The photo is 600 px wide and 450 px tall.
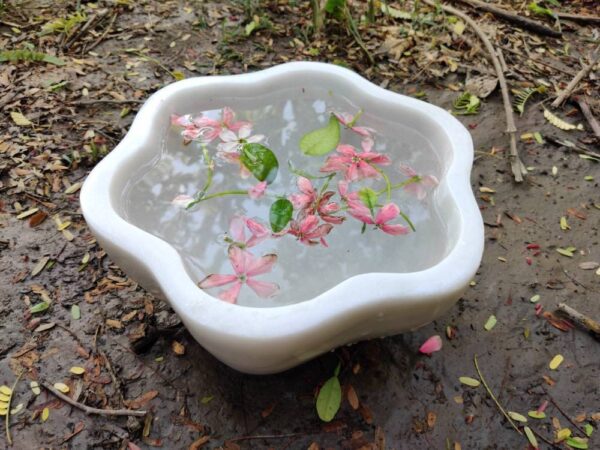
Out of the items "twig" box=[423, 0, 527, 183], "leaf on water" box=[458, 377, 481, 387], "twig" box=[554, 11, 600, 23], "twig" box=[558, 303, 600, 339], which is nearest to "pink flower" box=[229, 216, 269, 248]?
"leaf on water" box=[458, 377, 481, 387]

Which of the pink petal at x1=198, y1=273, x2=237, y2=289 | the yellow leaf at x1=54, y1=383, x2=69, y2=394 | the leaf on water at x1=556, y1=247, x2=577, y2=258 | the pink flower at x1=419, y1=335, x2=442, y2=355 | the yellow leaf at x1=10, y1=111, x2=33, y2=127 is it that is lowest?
the yellow leaf at x1=54, y1=383, x2=69, y2=394

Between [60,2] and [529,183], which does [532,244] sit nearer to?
[529,183]

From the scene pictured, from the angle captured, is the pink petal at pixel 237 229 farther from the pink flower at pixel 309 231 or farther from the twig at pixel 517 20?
the twig at pixel 517 20

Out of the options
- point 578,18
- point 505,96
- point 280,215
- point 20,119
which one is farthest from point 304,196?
point 578,18

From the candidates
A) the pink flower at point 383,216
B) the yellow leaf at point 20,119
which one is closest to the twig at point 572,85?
the pink flower at point 383,216

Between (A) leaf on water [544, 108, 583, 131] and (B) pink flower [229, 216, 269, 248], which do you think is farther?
(A) leaf on water [544, 108, 583, 131]

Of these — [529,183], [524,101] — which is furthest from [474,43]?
[529,183]

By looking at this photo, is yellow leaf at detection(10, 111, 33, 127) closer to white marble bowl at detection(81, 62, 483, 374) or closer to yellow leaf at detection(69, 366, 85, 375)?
white marble bowl at detection(81, 62, 483, 374)
